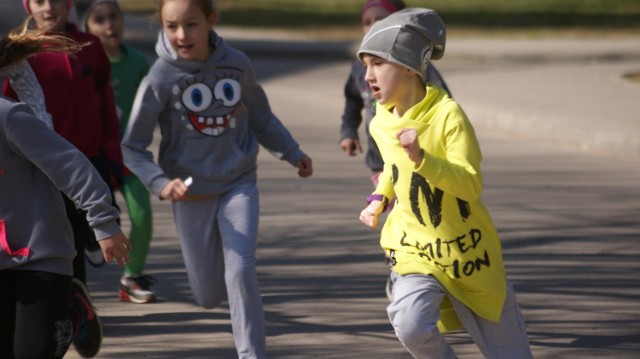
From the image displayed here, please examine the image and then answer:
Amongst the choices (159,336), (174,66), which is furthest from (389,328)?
(174,66)

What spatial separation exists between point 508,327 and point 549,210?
501cm

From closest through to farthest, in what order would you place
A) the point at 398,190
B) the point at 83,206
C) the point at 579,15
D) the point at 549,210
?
1. the point at 83,206
2. the point at 398,190
3. the point at 549,210
4. the point at 579,15

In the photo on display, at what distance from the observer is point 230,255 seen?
18.9 ft

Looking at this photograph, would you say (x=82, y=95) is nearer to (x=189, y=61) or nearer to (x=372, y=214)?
(x=189, y=61)

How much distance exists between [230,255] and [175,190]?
14.6 inches

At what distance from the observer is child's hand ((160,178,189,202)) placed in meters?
5.63

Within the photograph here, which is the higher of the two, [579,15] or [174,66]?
[174,66]

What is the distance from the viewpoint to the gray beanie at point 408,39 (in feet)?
15.6

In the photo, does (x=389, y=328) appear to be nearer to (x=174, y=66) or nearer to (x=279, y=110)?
(x=174, y=66)

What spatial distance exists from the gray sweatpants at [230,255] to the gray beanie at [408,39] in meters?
1.25

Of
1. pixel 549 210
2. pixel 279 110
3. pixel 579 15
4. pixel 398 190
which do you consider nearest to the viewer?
pixel 398 190

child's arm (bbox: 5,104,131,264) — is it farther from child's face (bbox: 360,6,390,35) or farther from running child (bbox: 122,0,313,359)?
child's face (bbox: 360,6,390,35)

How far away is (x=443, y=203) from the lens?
4.75 metres

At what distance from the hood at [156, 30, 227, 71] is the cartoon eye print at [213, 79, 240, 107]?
0.35ft
